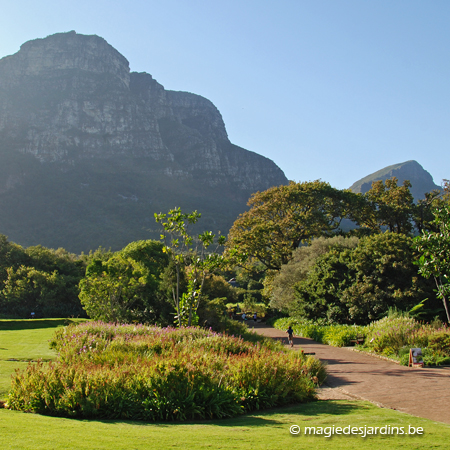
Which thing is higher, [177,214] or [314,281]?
[177,214]

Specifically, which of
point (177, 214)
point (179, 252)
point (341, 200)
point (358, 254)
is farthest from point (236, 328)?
point (341, 200)

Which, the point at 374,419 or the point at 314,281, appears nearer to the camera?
the point at 374,419

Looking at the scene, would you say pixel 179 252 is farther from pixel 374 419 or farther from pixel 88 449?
pixel 88 449

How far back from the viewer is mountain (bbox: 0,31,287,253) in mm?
95500

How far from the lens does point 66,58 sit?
183750 mm

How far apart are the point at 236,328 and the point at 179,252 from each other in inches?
225

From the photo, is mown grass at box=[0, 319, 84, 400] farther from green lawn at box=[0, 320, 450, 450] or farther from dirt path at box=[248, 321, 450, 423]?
dirt path at box=[248, 321, 450, 423]

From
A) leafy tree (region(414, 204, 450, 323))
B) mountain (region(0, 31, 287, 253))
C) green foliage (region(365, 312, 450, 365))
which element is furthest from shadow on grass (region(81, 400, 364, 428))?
mountain (region(0, 31, 287, 253))

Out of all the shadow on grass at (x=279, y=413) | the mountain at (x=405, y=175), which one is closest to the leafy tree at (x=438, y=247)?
the shadow on grass at (x=279, y=413)

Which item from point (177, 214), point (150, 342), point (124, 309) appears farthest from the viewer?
point (124, 309)

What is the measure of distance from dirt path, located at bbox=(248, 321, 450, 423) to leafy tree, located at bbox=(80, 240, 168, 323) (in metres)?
11.7

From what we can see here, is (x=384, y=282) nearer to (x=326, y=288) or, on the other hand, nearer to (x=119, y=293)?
(x=326, y=288)

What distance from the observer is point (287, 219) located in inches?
1275

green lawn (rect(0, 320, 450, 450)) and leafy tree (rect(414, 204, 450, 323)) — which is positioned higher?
leafy tree (rect(414, 204, 450, 323))
